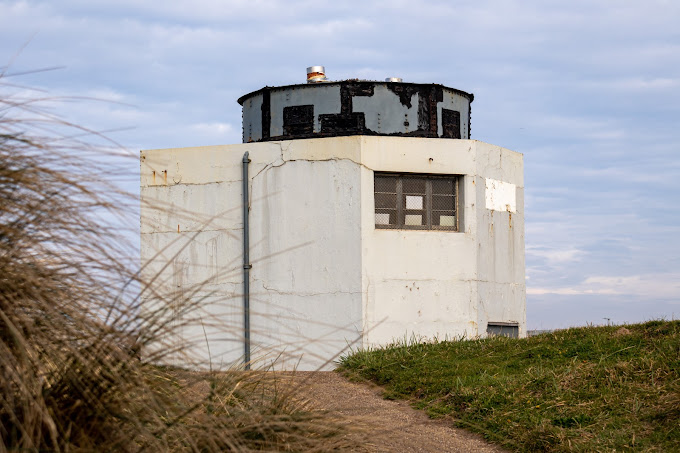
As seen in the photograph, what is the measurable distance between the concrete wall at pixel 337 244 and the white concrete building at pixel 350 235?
0.8 inches

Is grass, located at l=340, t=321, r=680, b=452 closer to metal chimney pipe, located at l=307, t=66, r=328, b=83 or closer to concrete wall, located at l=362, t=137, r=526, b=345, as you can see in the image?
concrete wall, located at l=362, t=137, r=526, b=345

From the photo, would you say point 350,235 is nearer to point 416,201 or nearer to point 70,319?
point 416,201

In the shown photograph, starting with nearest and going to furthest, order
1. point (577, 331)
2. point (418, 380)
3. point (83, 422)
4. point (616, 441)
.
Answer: point (83, 422) < point (616, 441) < point (418, 380) < point (577, 331)

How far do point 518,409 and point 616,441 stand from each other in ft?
3.78

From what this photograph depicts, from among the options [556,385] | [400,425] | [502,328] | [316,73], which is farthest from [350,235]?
[400,425]

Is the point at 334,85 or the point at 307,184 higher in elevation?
the point at 334,85

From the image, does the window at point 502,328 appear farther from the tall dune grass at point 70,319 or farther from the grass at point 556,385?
the tall dune grass at point 70,319

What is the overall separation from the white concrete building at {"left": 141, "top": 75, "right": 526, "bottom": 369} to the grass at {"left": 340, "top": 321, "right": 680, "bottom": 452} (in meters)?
2.57

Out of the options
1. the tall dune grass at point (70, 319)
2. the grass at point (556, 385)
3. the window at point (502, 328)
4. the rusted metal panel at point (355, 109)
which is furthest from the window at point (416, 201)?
the tall dune grass at point (70, 319)

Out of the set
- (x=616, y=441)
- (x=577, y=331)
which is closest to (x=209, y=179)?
(x=577, y=331)

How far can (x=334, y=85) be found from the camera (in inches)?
631

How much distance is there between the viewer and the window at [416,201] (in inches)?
552

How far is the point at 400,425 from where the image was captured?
6586mm

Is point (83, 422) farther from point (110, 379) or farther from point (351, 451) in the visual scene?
point (351, 451)
